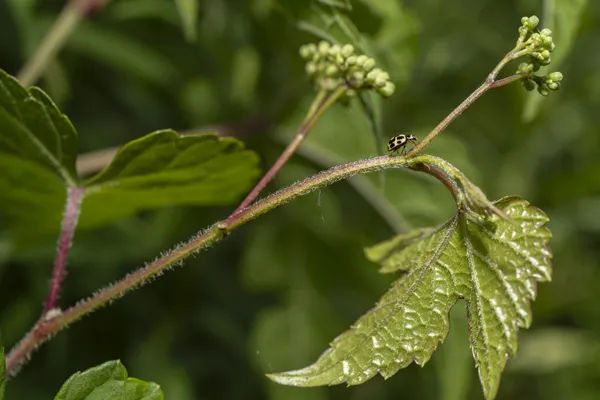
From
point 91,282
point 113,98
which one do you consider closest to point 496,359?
point 91,282

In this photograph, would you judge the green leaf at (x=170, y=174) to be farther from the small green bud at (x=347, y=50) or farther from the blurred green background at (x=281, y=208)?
the blurred green background at (x=281, y=208)

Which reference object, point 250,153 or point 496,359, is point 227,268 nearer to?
point 250,153

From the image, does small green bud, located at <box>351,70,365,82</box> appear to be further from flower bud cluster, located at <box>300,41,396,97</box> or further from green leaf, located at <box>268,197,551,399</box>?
green leaf, located at <box>268,197,551,399</box>

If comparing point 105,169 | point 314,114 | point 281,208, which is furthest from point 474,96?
point 281,208

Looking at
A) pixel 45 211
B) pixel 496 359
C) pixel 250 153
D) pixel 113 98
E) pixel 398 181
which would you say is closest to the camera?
pixel 496 359

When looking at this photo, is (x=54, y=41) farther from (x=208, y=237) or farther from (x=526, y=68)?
(x=526, y=68)

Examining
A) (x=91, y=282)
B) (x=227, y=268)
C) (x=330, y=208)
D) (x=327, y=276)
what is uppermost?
(x=330, y=208)

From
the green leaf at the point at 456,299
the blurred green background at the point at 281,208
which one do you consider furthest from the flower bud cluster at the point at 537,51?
the blurred green background at the point at 281,208
